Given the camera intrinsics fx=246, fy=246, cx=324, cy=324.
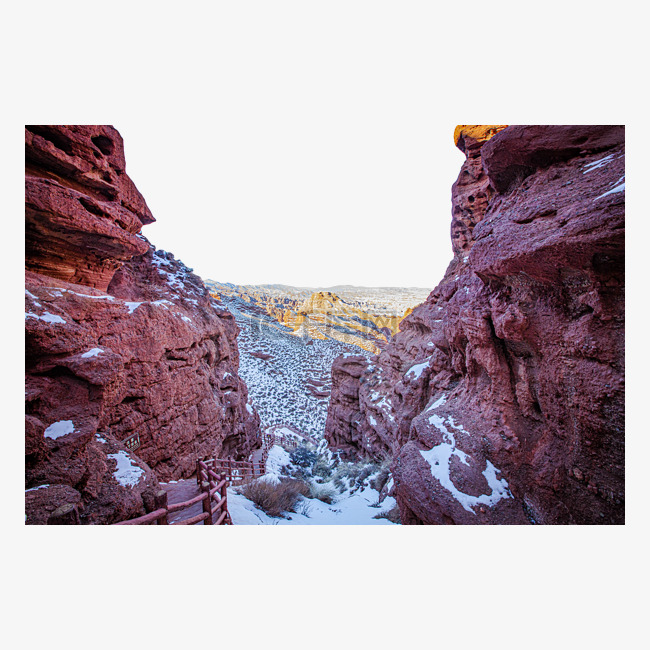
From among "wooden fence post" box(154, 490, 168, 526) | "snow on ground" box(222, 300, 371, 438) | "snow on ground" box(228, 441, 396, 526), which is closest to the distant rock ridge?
"snow on ground" box(222, 300, 371, 438)

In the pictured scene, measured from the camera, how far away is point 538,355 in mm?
3469

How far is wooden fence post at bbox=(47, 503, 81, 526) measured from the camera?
7.59ft

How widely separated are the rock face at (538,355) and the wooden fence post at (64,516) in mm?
4154

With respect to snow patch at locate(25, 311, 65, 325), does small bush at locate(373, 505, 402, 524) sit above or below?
below

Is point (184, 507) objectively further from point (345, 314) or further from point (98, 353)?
point (345, 314)

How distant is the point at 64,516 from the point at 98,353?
205 centimetres

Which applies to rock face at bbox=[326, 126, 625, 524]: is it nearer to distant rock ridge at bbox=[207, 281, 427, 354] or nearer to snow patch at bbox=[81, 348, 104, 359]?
snow patch at bbox=[81, 348, 104, 359]

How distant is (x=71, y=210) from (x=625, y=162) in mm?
7613

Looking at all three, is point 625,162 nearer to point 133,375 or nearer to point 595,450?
point 595,450

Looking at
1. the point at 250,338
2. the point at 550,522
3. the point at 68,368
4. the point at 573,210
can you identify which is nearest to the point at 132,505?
the point at 68,368

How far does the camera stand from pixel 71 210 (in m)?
4.05

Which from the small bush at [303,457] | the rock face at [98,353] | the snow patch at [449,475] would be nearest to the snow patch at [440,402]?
the snow patch at [449,475]

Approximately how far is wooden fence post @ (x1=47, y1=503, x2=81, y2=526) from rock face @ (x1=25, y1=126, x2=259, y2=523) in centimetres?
22

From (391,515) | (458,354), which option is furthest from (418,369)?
(391,515)
